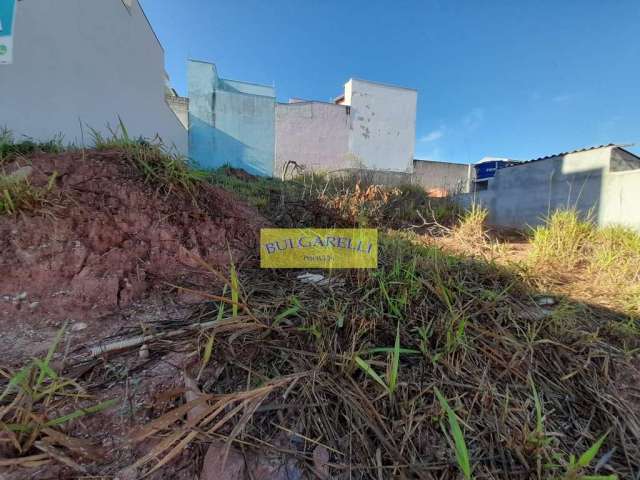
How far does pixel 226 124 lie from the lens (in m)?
10.2

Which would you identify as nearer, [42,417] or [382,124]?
[42,417]

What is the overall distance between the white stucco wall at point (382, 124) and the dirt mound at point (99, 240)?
11404 millimetres

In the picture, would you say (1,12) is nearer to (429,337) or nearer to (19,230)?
(19,230)

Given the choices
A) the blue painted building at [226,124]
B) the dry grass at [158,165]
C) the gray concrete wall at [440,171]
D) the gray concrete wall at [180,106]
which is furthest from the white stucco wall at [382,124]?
the dry grass at [158,165]

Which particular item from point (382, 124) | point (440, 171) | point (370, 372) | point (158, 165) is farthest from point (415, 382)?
point (440, 171)

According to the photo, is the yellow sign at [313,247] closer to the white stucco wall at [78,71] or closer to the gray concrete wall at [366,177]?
the gray concrete wall at [366,177]

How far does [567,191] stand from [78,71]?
9236 millimetres

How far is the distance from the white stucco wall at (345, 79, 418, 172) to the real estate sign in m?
10.9

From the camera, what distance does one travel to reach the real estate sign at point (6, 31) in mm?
2163

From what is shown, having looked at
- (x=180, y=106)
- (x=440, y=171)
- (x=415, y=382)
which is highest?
(x=180, y=106)

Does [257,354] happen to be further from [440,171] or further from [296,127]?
[440,171]

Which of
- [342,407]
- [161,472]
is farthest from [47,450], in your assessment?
[342,407]

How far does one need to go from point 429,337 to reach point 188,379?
2.62 ft

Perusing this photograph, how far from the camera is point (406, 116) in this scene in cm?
1280
